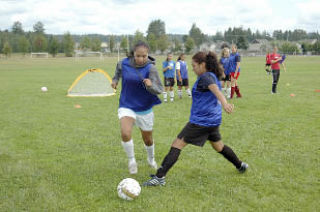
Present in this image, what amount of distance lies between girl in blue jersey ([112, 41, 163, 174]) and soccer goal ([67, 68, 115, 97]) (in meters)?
9.90

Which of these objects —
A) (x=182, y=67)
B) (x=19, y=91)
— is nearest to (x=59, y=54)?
(x=19, y=91)

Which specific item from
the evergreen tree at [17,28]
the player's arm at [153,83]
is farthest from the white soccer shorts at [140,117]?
the evergreen tree at [17,28]

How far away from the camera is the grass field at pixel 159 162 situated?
418 cm

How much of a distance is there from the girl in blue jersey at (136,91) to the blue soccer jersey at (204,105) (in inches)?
24.4

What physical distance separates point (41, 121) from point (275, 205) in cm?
721

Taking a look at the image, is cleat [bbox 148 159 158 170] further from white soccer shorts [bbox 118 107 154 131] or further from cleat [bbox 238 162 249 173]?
cleat [bbox 238 162 249 173]

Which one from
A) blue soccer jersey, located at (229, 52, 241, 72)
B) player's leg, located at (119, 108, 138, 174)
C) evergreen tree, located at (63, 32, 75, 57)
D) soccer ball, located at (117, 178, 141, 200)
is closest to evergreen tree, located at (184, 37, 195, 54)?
evergreen tree, located at (63, 32, 75, 57)

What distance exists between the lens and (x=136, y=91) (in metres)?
4.98

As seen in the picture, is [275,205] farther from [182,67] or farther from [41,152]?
[182,67]

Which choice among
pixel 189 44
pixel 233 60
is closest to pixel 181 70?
pixel 233 60

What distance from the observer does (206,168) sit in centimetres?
540

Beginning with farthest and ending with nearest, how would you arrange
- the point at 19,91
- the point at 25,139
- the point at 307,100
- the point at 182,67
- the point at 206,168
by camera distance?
the point at 19,91
the point at 182,67
the point at 307,100
the point at 25,139
the point at 206,168

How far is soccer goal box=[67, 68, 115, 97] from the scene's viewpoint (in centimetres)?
1480

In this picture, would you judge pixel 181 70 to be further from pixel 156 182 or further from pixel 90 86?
pixel 156 182
